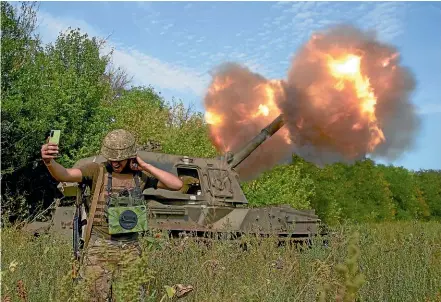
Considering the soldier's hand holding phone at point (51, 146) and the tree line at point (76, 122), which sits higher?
the tree line at point (76, 122)

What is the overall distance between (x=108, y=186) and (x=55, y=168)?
0.48m

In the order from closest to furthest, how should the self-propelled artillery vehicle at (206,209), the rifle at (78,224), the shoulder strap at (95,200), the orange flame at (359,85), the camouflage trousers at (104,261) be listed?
the camouflage trousers at (104,261)
the shoulder strap at (95,200)
the rifle at (78,224)
the self-propelled artillery vehicle at (206,209)
the orange flame at (359,85)

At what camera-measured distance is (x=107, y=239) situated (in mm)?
5152

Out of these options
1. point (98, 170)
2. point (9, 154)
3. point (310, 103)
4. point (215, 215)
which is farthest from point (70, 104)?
point (98, 170)

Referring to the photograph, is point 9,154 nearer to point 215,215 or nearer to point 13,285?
point 215,215

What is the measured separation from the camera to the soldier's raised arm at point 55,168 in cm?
473

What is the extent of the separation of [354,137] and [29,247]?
9.68 meters

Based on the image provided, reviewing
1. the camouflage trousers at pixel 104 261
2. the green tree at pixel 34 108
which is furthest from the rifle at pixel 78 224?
the green tree at pixel 34 108

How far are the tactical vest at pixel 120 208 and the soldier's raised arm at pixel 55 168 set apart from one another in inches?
9.3

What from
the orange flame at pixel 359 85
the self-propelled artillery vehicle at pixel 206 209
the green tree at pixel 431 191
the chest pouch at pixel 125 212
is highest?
the green tree at pixel 431 191

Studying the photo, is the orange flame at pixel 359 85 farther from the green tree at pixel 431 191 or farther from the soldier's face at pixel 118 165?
the green tree at pixel 431 191

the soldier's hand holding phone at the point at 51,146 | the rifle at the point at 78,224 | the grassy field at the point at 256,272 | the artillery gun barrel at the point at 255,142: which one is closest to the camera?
the soldier's hand holding phone at the point at 51,146

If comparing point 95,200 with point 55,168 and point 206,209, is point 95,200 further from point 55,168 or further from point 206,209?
point 206,209

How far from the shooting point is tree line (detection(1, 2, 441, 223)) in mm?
21172
